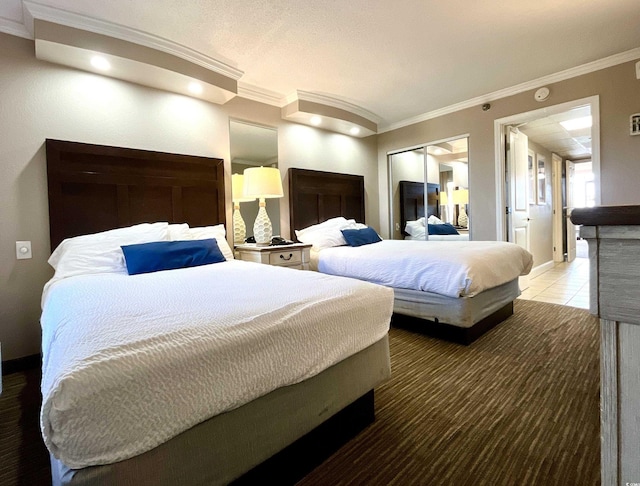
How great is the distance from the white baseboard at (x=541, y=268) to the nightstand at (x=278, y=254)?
3959mm

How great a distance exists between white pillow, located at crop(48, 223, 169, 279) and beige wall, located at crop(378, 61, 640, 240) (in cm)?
388

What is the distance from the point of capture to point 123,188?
2766mm

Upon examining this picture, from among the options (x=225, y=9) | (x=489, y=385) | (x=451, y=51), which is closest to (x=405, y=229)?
(x=451, y=51)

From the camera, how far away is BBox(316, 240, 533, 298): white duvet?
7.95ft

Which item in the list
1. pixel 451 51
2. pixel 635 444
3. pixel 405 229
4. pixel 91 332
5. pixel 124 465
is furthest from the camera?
pixel 405 229

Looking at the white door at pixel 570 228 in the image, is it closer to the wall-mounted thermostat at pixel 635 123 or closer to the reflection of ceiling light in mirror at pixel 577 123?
the reflection of ceiling light in mirror at pixel 577 123

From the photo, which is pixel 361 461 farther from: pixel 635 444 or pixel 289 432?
pixel 635 444

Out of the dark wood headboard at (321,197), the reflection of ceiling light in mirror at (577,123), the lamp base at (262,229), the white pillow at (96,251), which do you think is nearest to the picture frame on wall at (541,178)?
the reflection of ceiling light in mirror at (577,123)

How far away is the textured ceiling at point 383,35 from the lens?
7.68 ft

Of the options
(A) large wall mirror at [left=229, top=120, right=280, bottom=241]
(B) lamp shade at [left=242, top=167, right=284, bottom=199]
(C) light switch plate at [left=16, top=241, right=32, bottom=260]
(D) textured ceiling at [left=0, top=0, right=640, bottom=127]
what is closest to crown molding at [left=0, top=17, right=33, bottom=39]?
(D) textured ceiling at [left=0, top=0, right=640, bottom=127]

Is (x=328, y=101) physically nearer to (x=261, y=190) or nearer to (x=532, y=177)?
(x=261, y=190)

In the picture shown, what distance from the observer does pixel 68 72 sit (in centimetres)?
257

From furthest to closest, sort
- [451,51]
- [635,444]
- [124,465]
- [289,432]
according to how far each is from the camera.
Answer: [451,51]
[289,432]
[124,465]
[635,444]

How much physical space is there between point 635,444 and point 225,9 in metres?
2.98
